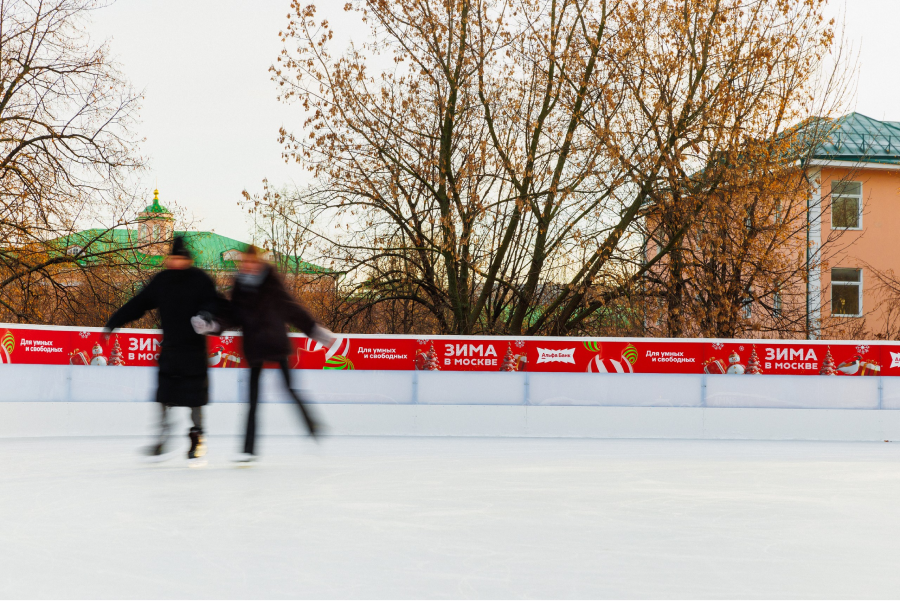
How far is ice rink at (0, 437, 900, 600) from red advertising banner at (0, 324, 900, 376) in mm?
3444

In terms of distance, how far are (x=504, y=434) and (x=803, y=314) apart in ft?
31.3

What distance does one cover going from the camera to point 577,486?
5.88 meters

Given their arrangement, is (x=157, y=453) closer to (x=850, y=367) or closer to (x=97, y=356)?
(x=97, y=356)

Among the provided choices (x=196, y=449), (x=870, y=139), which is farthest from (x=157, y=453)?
(x=870, y=139)

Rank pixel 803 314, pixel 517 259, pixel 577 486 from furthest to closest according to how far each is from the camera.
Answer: pixel 517 259 → pixel 803 314 → pixel 577 486

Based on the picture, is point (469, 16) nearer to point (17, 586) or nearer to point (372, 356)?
point (372, 356)

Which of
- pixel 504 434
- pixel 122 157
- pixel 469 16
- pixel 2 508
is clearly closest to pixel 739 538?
pixel 2 508

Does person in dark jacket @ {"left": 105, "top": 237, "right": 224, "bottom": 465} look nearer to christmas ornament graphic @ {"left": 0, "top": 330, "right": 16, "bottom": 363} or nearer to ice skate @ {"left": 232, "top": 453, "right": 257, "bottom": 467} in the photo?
ice skate @ {"left": 232, "top": 453, "right": 257, "bottom": 467}

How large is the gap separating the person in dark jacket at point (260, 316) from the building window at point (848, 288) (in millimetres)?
23859

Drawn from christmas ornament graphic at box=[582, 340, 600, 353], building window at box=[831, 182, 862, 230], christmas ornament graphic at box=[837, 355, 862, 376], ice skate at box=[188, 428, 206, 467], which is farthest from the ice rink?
building window at box=[831, 182, 862, 230]

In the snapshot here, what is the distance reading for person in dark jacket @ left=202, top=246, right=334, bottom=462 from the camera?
5969mm

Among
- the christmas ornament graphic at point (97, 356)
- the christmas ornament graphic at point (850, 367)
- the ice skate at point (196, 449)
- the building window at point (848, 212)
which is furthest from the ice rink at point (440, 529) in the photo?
the building window at point (848, 212)

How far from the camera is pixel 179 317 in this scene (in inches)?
236

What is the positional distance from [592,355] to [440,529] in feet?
23.4
